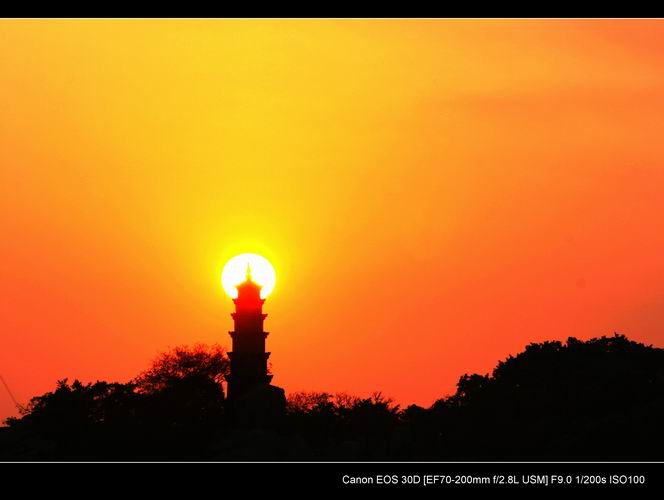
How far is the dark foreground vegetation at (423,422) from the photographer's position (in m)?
70.9

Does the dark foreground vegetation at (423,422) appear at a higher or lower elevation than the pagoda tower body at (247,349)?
lower

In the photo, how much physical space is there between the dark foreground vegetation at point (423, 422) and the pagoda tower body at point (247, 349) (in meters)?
2.65

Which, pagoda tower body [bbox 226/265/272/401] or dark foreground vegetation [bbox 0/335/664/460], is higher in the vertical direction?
pagoda tower body [bbox 226/265/272/401]

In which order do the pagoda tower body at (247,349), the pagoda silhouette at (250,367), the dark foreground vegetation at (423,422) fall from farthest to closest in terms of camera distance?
the pagoda tower body at (247,349) < the pagoda silhouette at (250,367) < the dark foreground vegetation at (423,422)

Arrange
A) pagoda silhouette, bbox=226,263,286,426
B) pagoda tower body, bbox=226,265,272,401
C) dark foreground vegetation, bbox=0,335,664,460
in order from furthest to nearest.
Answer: pagoda tower body, bbox=226,265,272,401 → pagoda silhouette, bbox=226,263,286,426 → dark foreground vegetation, bbox=0,335,664,460

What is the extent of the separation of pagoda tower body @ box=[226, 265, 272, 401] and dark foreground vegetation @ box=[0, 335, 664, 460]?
2.65 meters

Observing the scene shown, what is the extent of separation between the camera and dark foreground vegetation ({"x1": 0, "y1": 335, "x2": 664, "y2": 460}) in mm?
70875

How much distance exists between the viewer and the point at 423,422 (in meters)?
81.2

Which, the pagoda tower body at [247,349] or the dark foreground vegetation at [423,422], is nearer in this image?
the dark foreground vegetation at [423,422]

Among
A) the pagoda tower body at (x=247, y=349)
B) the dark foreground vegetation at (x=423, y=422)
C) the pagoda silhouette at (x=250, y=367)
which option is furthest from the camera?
the pagoda tower body at (x=247, y=349)

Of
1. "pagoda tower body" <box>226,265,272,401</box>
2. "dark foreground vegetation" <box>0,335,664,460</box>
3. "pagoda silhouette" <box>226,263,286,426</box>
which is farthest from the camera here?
"pagoda tower body" <box>226,265,272,401</box>

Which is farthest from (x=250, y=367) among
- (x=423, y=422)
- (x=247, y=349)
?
(x=423, y=422)
